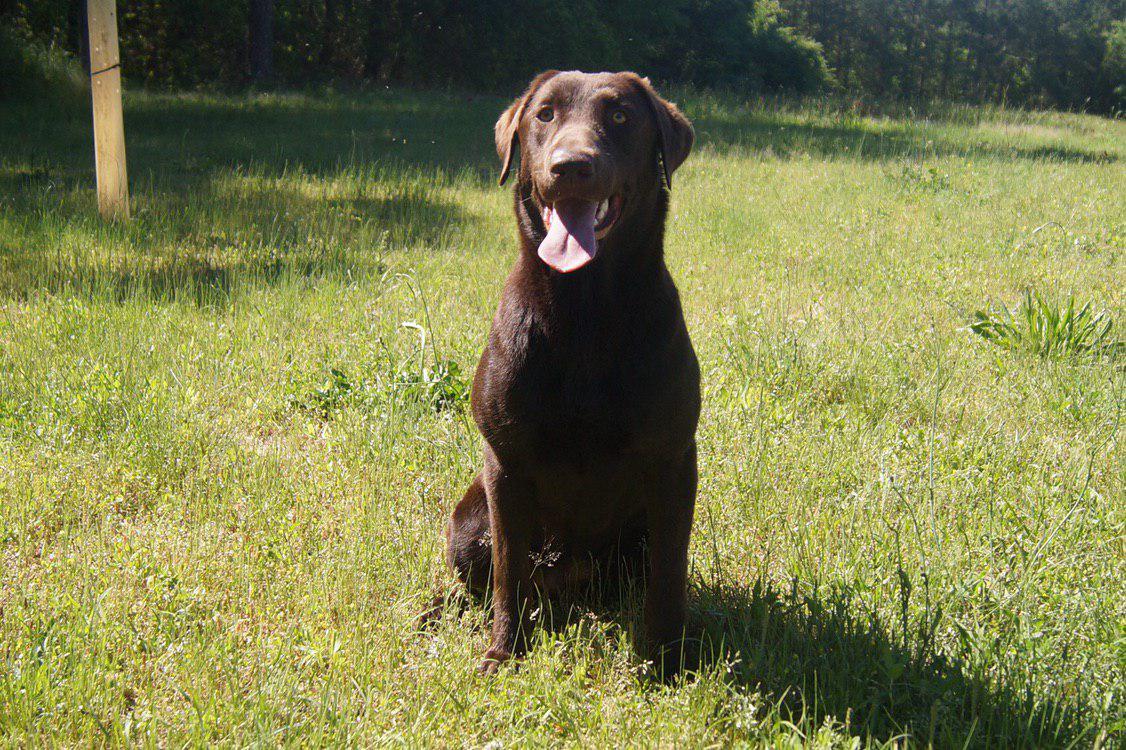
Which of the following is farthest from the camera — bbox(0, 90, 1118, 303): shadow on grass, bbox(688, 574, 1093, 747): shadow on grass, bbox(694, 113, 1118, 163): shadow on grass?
bbox(694, 113, 1118, 163): shadow on grass

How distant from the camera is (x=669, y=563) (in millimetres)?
2270

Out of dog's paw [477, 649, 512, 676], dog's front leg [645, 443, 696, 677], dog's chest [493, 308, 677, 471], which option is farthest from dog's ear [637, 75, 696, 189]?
dog's paw [477, 649, 512, 676]

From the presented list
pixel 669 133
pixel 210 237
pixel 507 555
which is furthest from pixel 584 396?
pixel 210 237

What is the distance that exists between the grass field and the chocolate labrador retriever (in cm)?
27

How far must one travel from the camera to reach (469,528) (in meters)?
2.54

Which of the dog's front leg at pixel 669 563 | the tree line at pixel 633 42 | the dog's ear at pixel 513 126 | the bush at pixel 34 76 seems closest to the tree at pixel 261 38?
the tree line at pixel 633 42

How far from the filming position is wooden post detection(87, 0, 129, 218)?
6348 millimetres

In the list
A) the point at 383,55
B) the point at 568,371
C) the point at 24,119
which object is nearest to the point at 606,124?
the point at 568,371

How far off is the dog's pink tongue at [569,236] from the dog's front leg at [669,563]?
1.99ft

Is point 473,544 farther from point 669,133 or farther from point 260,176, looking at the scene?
point 260,176

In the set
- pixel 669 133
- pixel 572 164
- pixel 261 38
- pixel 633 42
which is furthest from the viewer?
pixel 633 42

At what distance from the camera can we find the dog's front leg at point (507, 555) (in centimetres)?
224

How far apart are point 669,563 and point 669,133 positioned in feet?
3.94

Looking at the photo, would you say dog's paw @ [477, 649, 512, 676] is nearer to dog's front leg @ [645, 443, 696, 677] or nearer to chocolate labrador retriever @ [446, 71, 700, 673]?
chocolate labrador retriever @ [446, 71, 700, 673]
